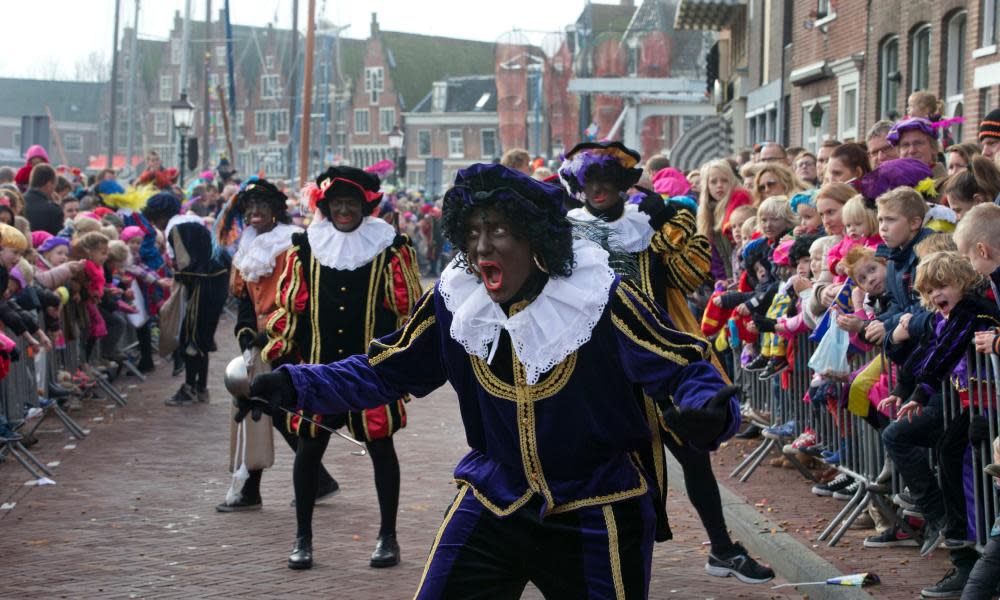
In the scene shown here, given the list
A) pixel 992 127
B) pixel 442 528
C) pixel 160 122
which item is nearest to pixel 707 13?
pixel 992 127

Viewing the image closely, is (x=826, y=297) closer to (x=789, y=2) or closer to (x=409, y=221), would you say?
(x=789, y=2)

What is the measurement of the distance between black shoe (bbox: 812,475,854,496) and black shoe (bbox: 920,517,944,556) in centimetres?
137

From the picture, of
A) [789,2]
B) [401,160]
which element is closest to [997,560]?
[789,2]

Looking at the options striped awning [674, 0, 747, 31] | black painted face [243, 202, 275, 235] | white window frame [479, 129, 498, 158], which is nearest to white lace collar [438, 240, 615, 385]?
black painted face [243, 202, 275, 235]

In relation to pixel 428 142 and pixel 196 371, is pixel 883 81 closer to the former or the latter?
pixel 196 371

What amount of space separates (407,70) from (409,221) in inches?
2327

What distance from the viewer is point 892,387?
693 centimetres

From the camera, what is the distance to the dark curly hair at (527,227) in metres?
4.07

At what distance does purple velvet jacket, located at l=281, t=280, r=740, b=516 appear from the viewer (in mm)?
4055

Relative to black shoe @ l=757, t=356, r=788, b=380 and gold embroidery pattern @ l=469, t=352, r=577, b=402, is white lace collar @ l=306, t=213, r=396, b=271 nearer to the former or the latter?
black shoe @ l=757, t=356, r=788, b=380

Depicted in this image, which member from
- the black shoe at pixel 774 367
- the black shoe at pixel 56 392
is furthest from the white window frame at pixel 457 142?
the black shoe at pixel 774 367

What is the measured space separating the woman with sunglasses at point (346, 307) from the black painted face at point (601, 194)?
958mm

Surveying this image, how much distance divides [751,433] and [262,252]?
4289 mm

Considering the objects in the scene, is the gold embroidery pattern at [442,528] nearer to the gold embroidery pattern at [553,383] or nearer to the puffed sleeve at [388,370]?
the gold embroidery pattern at [553,383]
